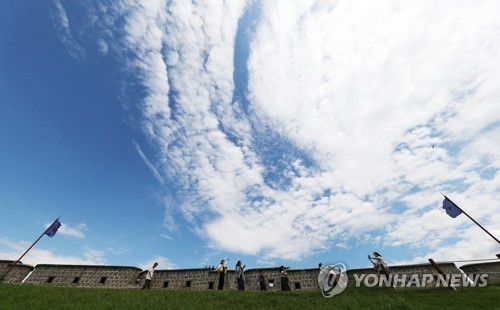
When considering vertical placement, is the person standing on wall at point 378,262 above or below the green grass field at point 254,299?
above

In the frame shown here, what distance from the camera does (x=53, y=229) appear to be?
63.8 feet

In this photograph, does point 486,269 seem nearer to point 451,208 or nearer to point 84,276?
point 451,208

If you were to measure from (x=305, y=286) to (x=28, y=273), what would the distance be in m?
19.8

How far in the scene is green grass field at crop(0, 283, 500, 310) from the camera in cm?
846

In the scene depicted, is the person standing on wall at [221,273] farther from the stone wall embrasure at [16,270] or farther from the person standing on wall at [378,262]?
the stone wall embrasure at [16,270]

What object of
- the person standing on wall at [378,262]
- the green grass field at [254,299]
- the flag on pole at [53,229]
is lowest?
the green grass field at [254,299]

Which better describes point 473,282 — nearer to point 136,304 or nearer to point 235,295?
point 235,295

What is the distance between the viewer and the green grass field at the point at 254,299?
8461mm

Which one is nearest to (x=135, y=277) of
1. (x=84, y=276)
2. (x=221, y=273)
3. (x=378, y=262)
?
(x=84, y=276)

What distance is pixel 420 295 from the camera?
Answer: 9.58 meters

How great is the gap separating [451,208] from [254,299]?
575 inches

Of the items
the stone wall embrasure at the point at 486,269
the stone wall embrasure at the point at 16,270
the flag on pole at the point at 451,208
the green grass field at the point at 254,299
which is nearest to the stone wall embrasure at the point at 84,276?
the stone wall embrasure at the point at 16,270

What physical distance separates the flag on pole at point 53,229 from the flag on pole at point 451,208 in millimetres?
28792

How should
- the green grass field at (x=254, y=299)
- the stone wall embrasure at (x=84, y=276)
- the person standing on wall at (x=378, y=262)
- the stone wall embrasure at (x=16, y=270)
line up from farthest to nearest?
the stone wall embrasure at (x=84, y=276) < the stone wall embrasure at (x=16, y=270) < the person standing on wall at (x=378, y=262) < the green grass field at (x=254, y=299)
